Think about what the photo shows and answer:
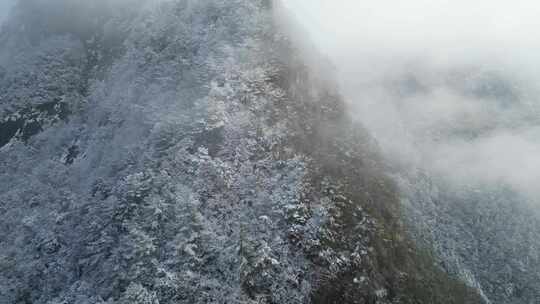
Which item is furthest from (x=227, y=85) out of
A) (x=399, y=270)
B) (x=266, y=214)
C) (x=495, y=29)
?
(x=495, y=29)

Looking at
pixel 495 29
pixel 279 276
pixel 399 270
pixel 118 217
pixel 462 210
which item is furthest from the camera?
pixel 495 29

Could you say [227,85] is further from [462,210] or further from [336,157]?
[462,210]

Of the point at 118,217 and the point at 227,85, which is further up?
the point at 227,85

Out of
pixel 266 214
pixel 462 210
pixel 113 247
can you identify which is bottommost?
pixel 462 210

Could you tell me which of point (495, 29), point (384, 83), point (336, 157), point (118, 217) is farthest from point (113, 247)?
point (495, 29)

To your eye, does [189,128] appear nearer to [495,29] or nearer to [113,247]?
[113,247]

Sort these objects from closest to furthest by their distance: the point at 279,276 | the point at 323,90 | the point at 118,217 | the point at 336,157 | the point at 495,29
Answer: the point at 279,276 < the point at 118,217 < the point at 336,157 < the point at 323,90 < the point at 495,29

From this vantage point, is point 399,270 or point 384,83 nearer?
point 399,270
